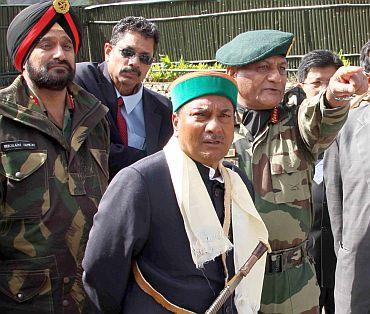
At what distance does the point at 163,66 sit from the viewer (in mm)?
13773

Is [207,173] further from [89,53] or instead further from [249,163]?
[89,53]

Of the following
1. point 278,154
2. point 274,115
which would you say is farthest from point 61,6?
point 278,154

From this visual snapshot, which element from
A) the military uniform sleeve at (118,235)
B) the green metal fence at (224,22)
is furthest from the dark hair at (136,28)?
the green metal fence at (224,22)

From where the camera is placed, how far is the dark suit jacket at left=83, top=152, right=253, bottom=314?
2615mm

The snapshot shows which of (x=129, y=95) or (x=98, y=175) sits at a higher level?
(x=129, y=95)

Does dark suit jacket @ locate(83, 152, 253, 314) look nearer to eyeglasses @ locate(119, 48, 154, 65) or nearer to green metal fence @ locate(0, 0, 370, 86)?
eyeglasses @ locate(119, 48, 154, 65)

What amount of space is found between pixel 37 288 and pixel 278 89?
5.10ft

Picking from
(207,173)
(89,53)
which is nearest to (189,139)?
(207,173)

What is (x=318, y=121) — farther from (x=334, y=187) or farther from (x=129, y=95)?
(x=129, y=95)

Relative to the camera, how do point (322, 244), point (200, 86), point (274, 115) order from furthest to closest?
point (322, 244) → point (274, 115) → point (200, 86)

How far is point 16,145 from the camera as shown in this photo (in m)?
3.09

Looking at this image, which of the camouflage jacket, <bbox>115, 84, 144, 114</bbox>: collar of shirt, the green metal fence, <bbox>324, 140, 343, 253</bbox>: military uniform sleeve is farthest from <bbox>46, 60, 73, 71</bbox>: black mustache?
the green metal fence

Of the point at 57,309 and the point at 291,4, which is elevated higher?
the point at 291,4

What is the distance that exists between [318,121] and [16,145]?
143 cm
